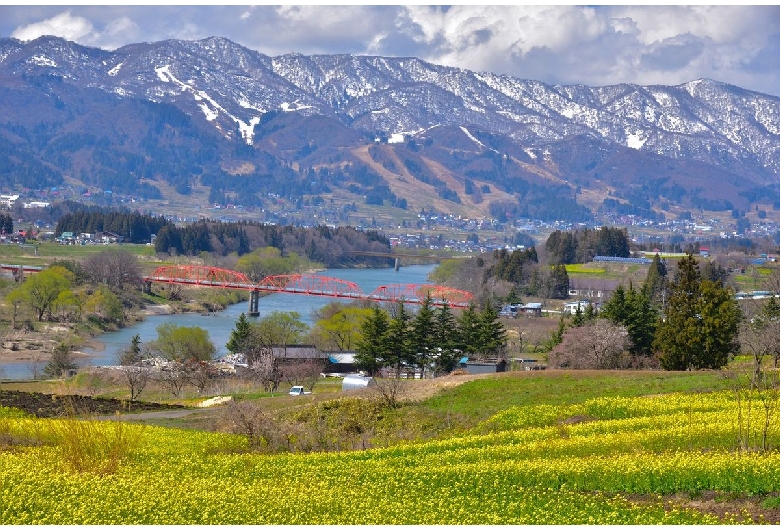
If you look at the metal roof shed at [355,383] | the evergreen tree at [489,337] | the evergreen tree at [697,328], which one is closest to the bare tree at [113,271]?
the evergreen tree at [489,337]

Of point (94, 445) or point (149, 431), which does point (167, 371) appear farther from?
point (94, 445)

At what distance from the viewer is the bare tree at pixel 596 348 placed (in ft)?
172

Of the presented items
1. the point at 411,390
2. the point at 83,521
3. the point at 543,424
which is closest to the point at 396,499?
the point at 83,521

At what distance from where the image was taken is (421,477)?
22547mm

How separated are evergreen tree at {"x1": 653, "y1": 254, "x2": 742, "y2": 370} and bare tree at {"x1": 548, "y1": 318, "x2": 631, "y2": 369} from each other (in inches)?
247

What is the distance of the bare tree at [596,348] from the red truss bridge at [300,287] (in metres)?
36.5

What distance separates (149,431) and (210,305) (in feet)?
272

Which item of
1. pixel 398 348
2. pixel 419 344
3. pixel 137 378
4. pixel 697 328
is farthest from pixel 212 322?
pixel 697 328

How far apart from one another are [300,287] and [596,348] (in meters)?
79.7

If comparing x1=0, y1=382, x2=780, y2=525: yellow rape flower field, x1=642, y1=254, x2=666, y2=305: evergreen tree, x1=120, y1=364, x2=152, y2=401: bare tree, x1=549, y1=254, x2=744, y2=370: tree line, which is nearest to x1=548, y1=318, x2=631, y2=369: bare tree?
x1=549, y1=254, x2=744, y2=370: tree line

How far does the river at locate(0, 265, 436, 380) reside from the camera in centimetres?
7156

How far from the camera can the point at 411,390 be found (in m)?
38.7

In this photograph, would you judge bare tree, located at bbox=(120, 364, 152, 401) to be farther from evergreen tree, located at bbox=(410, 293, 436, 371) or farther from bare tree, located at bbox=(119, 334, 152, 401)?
evergreen tree, located at bbox=(410, 293, 436, 371)

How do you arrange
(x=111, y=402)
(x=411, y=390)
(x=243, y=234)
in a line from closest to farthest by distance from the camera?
(x=411, y=390), (x=111, y=402), (x=243, y=234)
